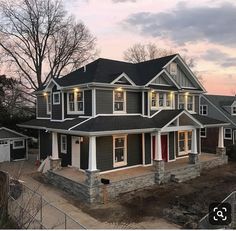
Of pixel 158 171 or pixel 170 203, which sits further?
pixel 158 171

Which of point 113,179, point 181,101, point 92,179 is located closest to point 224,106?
point 181,101

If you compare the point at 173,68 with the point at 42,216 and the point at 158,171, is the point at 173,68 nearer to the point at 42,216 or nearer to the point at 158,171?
the point at 158,171

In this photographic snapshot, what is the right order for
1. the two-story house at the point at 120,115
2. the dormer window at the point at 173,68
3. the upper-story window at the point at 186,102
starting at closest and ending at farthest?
the two-story house at the point at 120,115 < the dormer window at the point at 173,68 < the upper-story window at the point at 186,102

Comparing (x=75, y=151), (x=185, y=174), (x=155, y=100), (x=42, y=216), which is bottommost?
(x=42, y=216)

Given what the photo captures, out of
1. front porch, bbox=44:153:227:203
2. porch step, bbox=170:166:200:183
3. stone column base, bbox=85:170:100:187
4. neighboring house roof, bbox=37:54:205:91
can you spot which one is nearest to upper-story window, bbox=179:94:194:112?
neighboring house roof, bbox=37:54:205:91

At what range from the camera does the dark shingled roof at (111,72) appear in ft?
63.4

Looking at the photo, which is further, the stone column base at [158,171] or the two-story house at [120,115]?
the two-story house at [120,115]

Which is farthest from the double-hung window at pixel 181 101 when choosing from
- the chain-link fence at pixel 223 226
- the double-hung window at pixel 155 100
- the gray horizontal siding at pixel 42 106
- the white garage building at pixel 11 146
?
the white garage building at pixel 11 146

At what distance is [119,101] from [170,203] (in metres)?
7.75

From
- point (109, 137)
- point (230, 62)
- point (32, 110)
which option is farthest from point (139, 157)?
point (32, 110)

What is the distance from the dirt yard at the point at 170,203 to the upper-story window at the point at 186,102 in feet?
23.4

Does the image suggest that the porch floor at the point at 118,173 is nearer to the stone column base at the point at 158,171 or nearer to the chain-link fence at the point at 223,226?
the stone column base at the point at 158,171

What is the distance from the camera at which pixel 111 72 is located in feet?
68.2

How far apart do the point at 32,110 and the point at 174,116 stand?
82.5 ft
